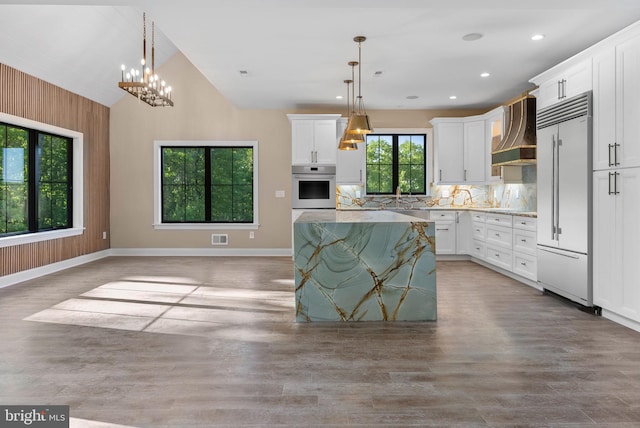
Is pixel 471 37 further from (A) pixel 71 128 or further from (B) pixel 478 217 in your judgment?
(A) pixel 71 128

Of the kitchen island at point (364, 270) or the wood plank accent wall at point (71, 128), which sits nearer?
the kitchen island at point (364, 270)

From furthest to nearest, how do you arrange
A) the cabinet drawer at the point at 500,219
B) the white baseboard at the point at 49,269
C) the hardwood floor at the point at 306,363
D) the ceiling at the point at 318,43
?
the cabinet drawer at the point at 500,219
the white baseboard at the point at 49,269
the ceiling at the point at 318,43
the hardwood floor at the point at 306,363

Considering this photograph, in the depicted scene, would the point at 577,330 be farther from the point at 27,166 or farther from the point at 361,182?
the point at 27,166

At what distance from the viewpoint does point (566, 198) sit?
399 centimetres

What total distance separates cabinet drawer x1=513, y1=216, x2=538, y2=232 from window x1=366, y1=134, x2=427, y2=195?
7.90 ft

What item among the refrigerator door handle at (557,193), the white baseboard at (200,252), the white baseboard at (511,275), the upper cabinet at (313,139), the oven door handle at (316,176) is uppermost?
the upper cabinet at (313,139)

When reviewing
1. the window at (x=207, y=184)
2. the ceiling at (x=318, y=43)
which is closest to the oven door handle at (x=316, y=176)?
the window at (x=207, y=184)

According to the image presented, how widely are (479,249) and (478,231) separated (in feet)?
0.89

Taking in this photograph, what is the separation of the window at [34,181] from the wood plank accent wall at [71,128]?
24 cm

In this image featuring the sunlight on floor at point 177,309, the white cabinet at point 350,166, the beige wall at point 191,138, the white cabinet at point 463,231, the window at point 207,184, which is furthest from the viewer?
the window at point 207,184

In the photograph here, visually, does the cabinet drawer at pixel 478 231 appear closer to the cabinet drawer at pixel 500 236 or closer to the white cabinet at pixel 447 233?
the cabinet drawer at pixel 500 236

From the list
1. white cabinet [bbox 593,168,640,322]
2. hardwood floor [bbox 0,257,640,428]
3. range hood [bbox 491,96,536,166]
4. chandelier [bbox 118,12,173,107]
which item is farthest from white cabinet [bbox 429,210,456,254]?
chandelier [bbox 118,12,173,107]

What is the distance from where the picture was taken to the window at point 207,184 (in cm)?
748

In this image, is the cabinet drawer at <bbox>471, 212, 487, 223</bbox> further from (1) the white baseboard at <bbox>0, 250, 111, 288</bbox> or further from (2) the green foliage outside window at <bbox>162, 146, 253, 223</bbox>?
(1) the white baseboard at <bbox>0, 250, 111, 288</bbox>
